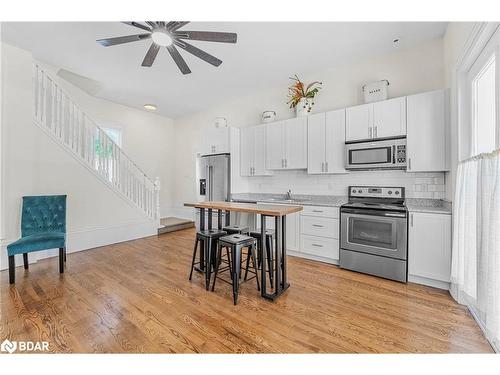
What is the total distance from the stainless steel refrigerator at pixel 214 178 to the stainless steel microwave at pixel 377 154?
231cm

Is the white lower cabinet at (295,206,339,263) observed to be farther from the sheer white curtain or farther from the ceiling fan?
the ceiling fan

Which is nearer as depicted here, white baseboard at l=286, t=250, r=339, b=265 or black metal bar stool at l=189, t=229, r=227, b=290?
black metal bar stool at l=189, t=229, r=227, b=290

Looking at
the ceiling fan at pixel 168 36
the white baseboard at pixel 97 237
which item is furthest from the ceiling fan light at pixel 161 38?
the white baseboard at pixel 97 237

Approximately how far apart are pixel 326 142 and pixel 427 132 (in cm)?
126

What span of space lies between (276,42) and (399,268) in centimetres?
331

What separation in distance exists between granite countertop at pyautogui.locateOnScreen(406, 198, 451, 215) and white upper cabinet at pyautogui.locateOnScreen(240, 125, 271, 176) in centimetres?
232

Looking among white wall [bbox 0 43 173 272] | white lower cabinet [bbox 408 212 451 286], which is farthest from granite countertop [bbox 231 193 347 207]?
white wall [bbox 0 43 173 272]

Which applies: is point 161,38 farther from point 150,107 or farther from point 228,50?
point 150,107

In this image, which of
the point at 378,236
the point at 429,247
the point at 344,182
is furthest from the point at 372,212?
the point at 344,182

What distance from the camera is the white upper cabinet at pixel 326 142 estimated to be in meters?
3.45

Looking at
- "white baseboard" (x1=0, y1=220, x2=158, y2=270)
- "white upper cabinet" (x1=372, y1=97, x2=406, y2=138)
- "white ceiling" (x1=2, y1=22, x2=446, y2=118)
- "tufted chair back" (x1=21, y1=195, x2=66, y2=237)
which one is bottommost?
"white baseboard" (x1=0, y1=220, x2=158, y2=270)

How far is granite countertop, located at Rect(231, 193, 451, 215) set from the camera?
2.65 meters

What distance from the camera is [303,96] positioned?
3.91 m

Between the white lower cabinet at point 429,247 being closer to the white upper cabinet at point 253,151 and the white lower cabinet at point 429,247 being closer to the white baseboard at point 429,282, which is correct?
the white baseboard at point 429,282
